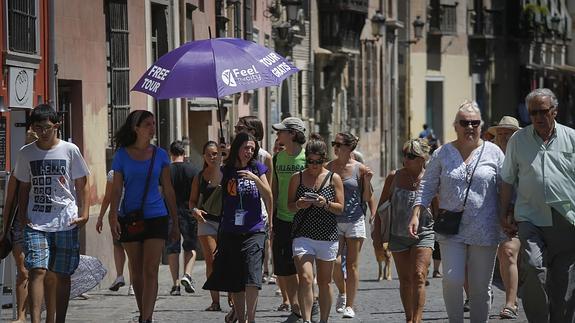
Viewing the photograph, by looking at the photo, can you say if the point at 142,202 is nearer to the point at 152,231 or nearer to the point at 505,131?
the point at 152,231

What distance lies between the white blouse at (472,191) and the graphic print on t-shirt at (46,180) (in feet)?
8.81

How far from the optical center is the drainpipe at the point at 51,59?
16516mm

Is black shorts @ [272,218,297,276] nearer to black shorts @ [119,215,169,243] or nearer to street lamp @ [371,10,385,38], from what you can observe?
black shorts @ [119,215,169,243]

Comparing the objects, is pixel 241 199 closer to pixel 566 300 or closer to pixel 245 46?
pixel 245 46

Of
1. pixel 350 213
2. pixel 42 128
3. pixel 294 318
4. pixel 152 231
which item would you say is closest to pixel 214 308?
pixel 294 318

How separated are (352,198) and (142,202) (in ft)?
10.0

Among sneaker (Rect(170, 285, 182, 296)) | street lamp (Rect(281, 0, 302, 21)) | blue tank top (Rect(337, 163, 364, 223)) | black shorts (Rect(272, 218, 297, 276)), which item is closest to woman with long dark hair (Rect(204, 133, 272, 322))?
black shorts (Rect(272, 218, 297, 276))

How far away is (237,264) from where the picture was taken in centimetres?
1236

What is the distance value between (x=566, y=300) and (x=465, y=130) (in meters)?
1.41

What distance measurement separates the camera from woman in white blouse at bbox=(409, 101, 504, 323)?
11.1 metres

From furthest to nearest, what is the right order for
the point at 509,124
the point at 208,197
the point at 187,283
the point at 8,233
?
the point at 187,283, the point at 208,197, the point at 509,124, the point at 8,233

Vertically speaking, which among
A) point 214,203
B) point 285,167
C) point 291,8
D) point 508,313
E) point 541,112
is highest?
point 291,8

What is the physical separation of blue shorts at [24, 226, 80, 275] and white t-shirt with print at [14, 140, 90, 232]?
5 cm

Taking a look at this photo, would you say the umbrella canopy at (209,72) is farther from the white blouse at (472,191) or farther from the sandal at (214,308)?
the sandal at (214,308)
